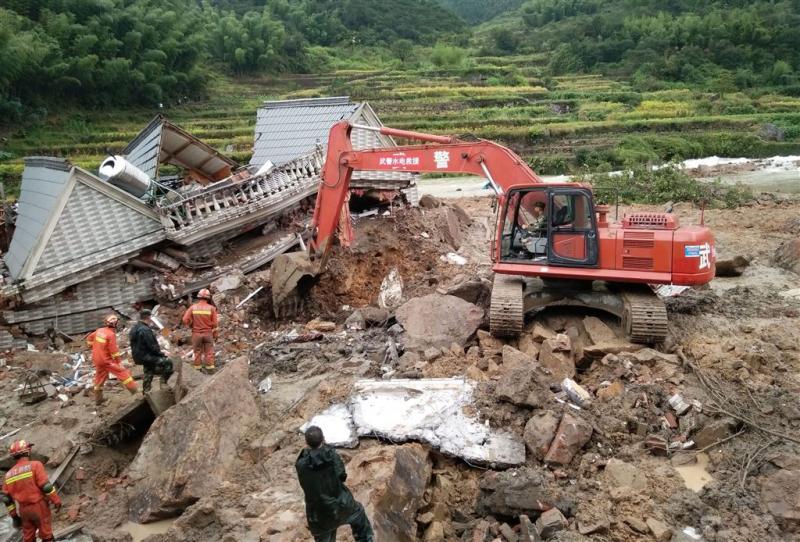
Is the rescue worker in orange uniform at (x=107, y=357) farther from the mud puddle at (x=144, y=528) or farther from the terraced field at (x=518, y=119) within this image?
the terraced field at (x=518, y=119)

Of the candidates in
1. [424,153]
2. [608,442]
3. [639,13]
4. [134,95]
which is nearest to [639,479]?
[608,442]

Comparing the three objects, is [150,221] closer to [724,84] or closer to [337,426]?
[337,426]

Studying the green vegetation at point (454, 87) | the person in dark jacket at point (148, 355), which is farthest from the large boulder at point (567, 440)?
the green vegetation at point (454, 87)

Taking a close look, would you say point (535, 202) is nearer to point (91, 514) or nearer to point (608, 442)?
point (608, 442)

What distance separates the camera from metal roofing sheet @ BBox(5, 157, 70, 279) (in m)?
9.10

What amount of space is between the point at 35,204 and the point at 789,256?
12.9m

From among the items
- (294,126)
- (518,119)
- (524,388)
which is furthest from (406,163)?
(518,119)

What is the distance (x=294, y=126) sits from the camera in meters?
13.1

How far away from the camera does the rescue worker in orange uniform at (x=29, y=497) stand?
4.86 meters

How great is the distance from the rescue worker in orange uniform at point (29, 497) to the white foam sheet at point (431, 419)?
7.51 feet

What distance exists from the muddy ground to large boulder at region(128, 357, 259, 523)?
40 mm

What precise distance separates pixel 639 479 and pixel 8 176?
25.7m

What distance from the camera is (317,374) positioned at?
703 cm

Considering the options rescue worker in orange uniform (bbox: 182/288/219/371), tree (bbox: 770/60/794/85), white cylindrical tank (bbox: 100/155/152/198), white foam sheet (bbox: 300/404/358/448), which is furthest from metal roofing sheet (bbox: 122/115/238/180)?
tree (bbox: 770/60/794/85)
